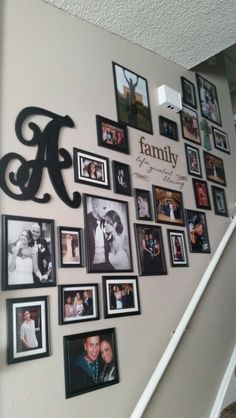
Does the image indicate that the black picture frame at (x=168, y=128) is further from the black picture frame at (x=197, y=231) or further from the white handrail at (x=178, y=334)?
the white handrail at (x=178, y=334)

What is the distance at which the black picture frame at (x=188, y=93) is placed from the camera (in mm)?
2227

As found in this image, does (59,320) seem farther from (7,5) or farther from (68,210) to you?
(7,5)

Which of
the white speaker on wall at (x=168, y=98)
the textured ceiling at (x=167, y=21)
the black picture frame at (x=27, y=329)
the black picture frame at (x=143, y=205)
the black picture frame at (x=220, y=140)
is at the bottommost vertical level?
the black picture frame at (x=27, y=329)

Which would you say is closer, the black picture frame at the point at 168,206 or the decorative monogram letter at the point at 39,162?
the decorative monogram letter at the point at 39,162

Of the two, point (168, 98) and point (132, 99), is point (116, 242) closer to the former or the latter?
point (132, 99)

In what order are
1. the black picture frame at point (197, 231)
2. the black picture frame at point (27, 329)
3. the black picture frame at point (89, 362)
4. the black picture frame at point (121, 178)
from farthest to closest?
the black picture frame at point (197, 231)
the black picture frame at point (121, 178)
the black picture frame at point (89, 362)
the black picture frame at point (27, 329)

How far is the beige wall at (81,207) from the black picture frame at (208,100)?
0.48m

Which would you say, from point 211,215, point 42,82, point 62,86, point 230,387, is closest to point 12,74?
point 42,82

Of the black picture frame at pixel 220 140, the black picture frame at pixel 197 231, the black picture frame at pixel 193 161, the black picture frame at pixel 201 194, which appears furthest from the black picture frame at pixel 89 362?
the black picture frame at pixel 220 140

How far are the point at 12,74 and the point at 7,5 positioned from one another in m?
0.32

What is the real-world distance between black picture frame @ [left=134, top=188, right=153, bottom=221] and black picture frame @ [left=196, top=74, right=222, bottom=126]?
3.19ft

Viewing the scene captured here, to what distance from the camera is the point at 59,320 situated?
125cm

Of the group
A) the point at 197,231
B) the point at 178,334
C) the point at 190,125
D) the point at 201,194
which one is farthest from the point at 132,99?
the point at 178,334

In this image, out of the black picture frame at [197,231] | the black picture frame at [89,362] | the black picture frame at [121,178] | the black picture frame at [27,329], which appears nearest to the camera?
the black picture frame at [27,329]
